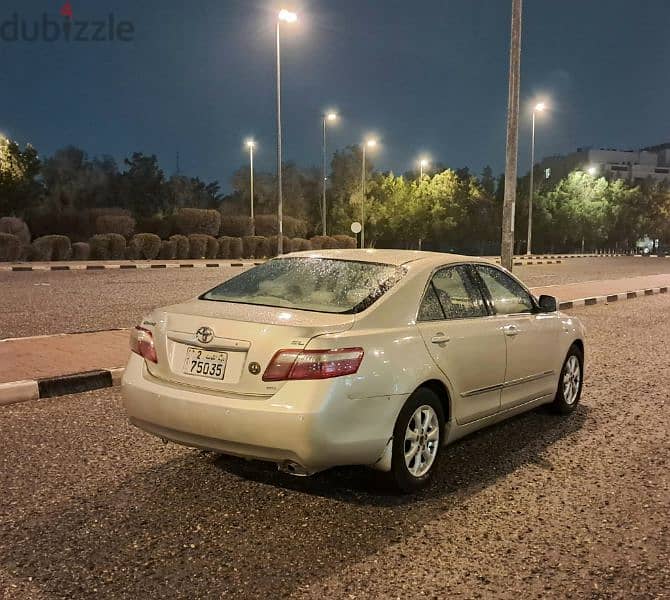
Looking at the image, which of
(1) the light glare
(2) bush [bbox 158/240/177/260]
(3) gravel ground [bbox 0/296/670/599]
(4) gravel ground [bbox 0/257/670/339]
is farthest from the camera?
(2) bush [bbox 158/240/177/260]

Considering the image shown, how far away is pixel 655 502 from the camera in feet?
14.5

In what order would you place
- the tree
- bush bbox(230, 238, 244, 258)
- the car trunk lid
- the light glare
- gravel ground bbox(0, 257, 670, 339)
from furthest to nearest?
the tree
bush bbox(230, 238, 244, 258)
the light glare
gravel ground bbox(0, 257, 670, 339)
the car trunk lid

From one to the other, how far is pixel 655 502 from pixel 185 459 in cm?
298

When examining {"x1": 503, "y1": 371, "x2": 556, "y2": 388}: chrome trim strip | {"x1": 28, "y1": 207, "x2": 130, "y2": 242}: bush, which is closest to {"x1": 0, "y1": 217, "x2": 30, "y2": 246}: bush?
{"x1": 28, "y1": 207, "x2": 130, "y2": 242}: bush

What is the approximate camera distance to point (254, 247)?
4097cm

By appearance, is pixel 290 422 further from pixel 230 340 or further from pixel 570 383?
pixel 570 383

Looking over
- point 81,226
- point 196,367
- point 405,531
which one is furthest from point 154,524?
point 81,226

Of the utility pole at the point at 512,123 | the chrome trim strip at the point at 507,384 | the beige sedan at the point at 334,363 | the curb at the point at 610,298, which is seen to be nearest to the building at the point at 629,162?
the curb at the point at 610,298

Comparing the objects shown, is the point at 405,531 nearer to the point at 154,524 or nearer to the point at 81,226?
the point at 154,524

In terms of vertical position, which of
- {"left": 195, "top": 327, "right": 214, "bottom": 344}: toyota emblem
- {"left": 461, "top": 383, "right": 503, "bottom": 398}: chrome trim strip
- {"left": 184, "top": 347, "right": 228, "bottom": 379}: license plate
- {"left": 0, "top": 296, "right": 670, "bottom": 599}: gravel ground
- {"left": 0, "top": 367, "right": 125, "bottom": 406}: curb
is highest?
{"left": 195, "top": 327, "right": 214, "bottom": 344}: toyota emblem

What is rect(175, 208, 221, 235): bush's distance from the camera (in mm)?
42838

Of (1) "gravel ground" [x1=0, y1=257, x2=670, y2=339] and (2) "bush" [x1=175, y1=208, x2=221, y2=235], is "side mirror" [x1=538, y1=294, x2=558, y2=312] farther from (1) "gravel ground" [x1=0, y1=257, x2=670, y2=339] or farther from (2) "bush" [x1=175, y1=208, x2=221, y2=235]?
(2) "bush" [x1=175, y1=208, x2=221, y2=235]

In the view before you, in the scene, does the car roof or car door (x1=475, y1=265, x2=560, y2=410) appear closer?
the car roof

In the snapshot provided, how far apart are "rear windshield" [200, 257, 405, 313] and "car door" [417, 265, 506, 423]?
1.11 feet
